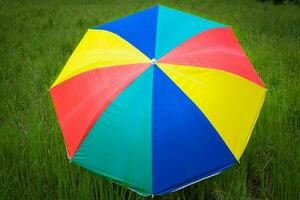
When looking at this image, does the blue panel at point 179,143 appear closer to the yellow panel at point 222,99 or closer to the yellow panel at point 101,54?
the yellow panel at point 222,99

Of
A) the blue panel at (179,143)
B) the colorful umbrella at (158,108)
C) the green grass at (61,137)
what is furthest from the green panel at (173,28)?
the green grass at (61,137)

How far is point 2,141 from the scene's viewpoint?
7.28 feet

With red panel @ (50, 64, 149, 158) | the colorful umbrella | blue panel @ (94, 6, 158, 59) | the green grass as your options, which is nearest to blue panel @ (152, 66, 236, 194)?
the colorful umbrella

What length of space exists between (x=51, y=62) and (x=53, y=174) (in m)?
2.28

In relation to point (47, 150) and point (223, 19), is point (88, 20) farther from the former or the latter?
point (47, 150)

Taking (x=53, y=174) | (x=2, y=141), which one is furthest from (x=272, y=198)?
(x=2, y=141)

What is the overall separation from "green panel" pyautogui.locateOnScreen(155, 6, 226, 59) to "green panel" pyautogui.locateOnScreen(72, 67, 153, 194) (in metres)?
0.22

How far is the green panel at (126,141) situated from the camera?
1.38 m

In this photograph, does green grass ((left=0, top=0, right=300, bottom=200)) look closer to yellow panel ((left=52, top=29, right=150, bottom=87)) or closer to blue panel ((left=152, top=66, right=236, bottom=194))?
blue panel ((left=152, top=66, right=236, bottom=194))

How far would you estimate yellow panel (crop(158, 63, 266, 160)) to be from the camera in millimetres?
1485

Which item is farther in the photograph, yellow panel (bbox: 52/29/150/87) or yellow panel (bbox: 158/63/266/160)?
yellow panel (bbox: 52/29/150/87)

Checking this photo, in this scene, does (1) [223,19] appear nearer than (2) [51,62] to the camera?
No

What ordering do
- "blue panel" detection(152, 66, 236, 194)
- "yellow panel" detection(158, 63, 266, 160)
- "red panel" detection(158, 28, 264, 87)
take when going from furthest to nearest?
1. "red panel" detection(158, 28, 264, 87)
2. "yellow panel" detection(158, 63, 266, 160)
3. "blue panel" detection(152, 66, 236, 194)

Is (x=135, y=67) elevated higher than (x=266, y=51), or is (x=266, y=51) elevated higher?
(x=266, y=51)
